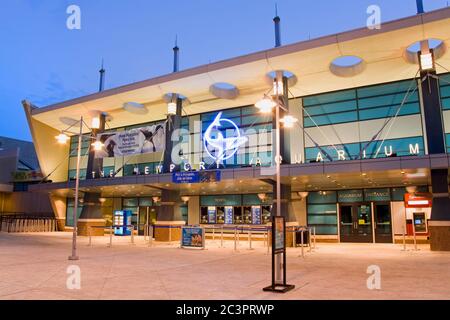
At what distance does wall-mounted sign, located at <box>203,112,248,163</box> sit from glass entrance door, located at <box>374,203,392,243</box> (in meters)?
10.1

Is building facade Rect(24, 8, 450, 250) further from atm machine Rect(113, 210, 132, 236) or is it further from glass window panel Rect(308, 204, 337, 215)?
atm machine Rect(113, 210, 132, 236)

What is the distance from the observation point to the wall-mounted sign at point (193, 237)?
2063cm

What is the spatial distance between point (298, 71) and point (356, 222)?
10.3m

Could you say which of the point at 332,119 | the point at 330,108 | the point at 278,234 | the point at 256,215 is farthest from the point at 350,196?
the point at 278,234

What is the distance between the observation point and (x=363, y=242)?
24.2 m

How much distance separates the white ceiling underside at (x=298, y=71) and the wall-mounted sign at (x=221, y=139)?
1463 millimetres

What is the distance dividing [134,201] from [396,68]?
24.3 meters

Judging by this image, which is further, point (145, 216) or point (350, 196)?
point (145, 216)

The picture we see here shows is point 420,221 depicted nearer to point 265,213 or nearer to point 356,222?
point 356,222

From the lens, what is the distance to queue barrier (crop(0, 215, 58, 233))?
3594cm

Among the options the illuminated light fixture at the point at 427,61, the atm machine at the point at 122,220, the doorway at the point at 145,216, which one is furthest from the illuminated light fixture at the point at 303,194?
the atm machine at the point at 122,220

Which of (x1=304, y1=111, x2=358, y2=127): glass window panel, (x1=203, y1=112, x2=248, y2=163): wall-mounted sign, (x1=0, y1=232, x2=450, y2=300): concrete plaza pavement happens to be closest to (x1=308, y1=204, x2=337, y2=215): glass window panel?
(x1=304, y1=111, x2=358, y2=127): glass window panel

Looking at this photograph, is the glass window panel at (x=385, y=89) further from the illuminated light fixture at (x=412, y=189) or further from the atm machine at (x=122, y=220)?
the atm machine at (x=122, y=220)

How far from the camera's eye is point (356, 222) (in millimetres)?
24672
